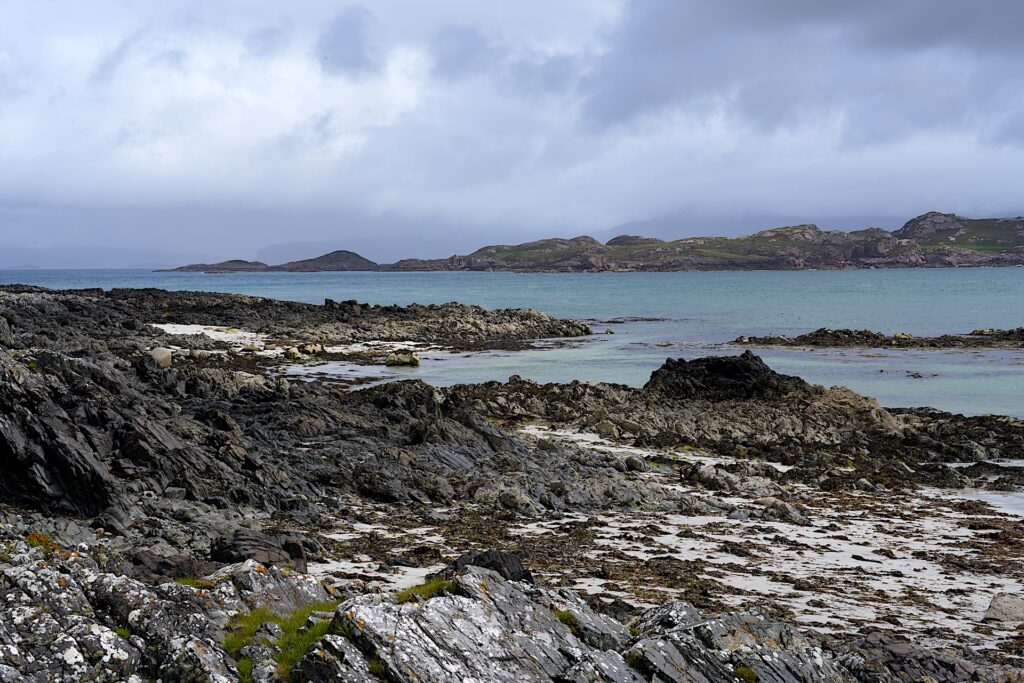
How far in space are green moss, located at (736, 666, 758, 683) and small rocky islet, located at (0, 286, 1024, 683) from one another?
0.07ft

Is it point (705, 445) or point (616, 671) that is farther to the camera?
point (705, 445)

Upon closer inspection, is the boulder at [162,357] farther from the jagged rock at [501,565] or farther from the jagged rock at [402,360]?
the jagged rock at [501,565]

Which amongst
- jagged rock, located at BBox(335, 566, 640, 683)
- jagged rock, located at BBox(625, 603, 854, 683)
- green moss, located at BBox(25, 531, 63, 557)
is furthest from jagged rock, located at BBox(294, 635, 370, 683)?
green moss, located at BBox(25, 531, 63, 557)

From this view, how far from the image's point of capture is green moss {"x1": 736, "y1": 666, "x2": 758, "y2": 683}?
9.50m

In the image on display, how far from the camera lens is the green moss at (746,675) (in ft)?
31.2

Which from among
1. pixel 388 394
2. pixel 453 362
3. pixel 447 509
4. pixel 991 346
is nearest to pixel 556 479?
pixel 447 509

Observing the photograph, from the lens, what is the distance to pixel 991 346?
63.3 meters

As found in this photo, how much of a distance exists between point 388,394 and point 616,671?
78.5 ft

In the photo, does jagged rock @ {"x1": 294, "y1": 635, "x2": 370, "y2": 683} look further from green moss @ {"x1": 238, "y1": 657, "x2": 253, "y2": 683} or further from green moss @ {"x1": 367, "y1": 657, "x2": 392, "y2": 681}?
green moss @ {"x1": 238, "y1": 657, "x2": 253, "y2": 683}

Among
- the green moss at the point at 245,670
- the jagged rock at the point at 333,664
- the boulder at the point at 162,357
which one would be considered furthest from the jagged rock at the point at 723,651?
the boulder at the point at 162,357

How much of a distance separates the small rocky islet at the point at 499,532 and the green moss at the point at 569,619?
0.02 meters

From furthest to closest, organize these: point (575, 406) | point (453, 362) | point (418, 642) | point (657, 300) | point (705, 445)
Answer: point (657, 300) < point (453, 362) < point (575, 406) < point (705, 445) < point (418, 642)

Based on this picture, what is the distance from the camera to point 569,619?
1018 centimetres

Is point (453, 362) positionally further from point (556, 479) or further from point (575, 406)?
point (556, 479)
